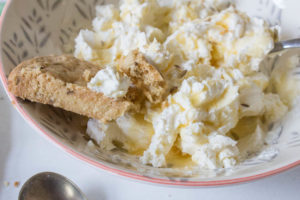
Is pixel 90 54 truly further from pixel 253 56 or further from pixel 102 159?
pixel 253 56

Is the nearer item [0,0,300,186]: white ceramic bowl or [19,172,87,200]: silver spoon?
[0,0,300,186]: white ceramic bowl

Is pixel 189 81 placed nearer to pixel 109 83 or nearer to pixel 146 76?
pixel 146 76

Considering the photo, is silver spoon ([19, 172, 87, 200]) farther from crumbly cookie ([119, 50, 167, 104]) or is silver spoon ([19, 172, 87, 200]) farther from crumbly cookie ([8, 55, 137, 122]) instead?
crumbly cookie ([119, 50, 167, 104])

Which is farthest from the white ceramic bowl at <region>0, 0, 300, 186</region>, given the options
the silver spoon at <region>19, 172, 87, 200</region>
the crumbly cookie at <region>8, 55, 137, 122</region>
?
the silver spoon at <region>19, 172, 87, 200</region>

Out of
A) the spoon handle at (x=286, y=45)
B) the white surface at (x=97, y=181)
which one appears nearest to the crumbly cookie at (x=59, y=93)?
the white surface at (x=97, y=181)

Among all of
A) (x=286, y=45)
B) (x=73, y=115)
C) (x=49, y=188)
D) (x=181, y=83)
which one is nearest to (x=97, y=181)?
(x=49, y=188)
